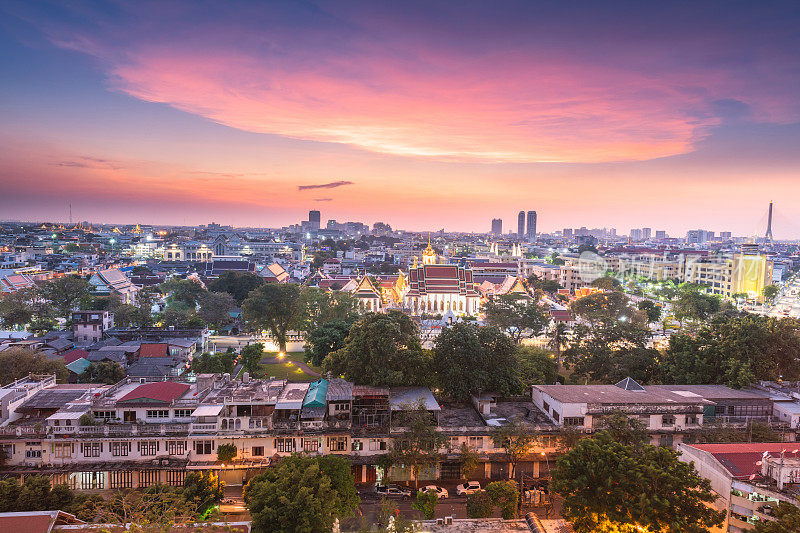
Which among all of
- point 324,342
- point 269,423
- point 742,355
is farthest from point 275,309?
point 742,355

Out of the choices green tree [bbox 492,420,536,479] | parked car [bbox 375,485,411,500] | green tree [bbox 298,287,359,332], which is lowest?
parked car [bbox 375,485,411,500]

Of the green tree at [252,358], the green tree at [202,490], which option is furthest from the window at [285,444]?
the green tree at [252,358]

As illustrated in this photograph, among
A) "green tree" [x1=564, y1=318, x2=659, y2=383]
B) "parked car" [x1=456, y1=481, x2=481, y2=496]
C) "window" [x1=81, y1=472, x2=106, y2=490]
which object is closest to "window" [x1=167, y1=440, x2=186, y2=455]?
"window" [x1=81, y1=472, x2=106, y2=490]

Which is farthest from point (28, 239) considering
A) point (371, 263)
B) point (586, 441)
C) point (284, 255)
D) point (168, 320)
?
point (586, 441)

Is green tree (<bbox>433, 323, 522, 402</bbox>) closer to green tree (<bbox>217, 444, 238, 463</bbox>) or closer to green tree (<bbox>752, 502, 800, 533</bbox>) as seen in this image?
green tree (<bbox>217, 444, 238, 463</bbox>)

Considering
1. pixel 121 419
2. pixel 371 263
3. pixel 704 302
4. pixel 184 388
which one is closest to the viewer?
pixel 121 419

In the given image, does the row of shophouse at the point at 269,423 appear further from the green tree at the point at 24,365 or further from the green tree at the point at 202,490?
the green tree at the point at 202,490

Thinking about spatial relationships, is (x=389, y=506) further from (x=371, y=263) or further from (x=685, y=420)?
(x=371, y=263)
